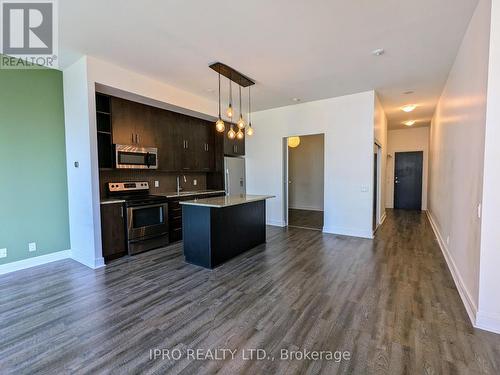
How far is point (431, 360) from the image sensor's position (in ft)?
5.71

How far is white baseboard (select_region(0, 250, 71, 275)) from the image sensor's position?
11.0ft

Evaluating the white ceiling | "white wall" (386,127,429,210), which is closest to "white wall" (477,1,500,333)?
the white ceiling

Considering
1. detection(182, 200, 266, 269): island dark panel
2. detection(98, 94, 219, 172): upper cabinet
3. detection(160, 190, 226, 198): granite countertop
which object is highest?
detection(98, 94, 219, 172): upper cabinet

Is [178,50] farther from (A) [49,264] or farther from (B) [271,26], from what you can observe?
(A) [49,264]

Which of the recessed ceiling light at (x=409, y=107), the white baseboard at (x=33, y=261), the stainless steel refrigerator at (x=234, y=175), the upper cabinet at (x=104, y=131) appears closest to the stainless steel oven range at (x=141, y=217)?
the upper cabinet at (x=104, y=131)

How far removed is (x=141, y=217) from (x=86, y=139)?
146 cm

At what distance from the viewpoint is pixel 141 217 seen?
412cm

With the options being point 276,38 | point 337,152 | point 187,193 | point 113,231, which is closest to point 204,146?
point 187,193

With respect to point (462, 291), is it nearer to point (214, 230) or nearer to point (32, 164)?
point (214, 230)

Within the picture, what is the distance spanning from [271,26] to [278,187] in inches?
157

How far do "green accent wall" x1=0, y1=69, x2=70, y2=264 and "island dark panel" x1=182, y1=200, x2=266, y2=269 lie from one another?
2.11 meters

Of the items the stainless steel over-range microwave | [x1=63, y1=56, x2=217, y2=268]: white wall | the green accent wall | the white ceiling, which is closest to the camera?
the white ceiling

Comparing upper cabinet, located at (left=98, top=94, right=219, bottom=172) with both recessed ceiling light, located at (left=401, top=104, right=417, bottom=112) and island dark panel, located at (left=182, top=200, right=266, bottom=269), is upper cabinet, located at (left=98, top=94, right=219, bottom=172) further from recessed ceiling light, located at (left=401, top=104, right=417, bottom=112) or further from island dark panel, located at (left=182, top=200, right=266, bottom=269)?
recessed ceiling light, located at (left=401, top=104, right=417, bottom=112)

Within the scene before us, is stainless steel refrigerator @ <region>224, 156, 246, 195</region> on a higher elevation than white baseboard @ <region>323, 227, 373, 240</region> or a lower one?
higher
